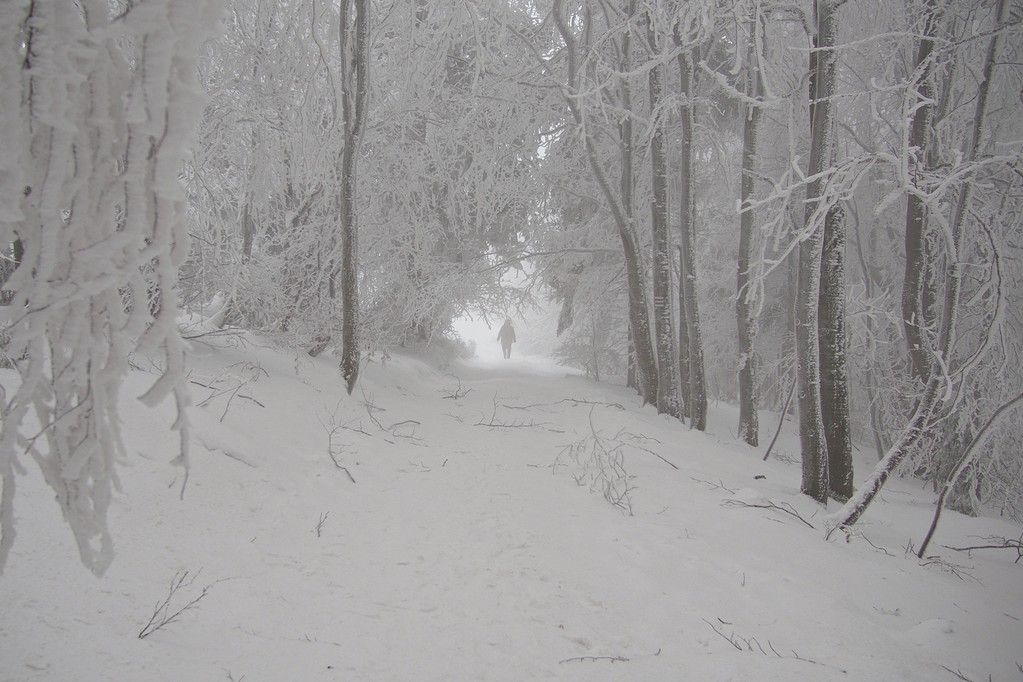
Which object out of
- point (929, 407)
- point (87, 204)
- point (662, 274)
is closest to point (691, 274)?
point (662, 274)

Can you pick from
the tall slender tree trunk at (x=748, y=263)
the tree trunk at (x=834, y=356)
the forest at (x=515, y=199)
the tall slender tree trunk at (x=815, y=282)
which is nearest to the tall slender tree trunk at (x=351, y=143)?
the forest at (x=515, y=199)

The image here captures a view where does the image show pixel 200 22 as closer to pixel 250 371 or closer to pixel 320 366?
pixel 250 371

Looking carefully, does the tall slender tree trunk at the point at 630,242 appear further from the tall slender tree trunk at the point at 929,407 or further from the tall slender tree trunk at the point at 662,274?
the tall slender tree trunk at the point at 929,407

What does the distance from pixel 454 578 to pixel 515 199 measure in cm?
833

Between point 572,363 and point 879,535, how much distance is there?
1131cm

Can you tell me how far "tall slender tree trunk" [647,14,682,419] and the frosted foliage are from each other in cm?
694

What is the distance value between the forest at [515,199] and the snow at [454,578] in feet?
1.01

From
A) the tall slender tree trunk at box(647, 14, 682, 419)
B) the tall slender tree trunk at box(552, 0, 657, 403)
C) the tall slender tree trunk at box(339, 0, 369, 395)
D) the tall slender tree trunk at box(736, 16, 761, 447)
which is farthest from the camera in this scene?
the tall slender tree trunk at box(552, 0, 657, 403)

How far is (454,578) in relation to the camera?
2.54 metres

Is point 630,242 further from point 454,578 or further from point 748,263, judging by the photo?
point 454,578

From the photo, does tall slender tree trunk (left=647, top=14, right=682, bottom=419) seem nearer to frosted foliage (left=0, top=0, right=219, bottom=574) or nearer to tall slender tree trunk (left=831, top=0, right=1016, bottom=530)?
tall slender tree trunk (left=831, top=0, right=1016, bottom=530)

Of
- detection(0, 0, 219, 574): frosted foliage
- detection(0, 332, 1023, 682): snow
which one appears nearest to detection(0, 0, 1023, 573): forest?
detection(0, 0, 219, 574): frosted foliage

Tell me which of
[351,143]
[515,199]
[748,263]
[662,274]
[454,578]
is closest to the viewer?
[454,578]

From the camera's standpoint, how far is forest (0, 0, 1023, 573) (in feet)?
3.21
